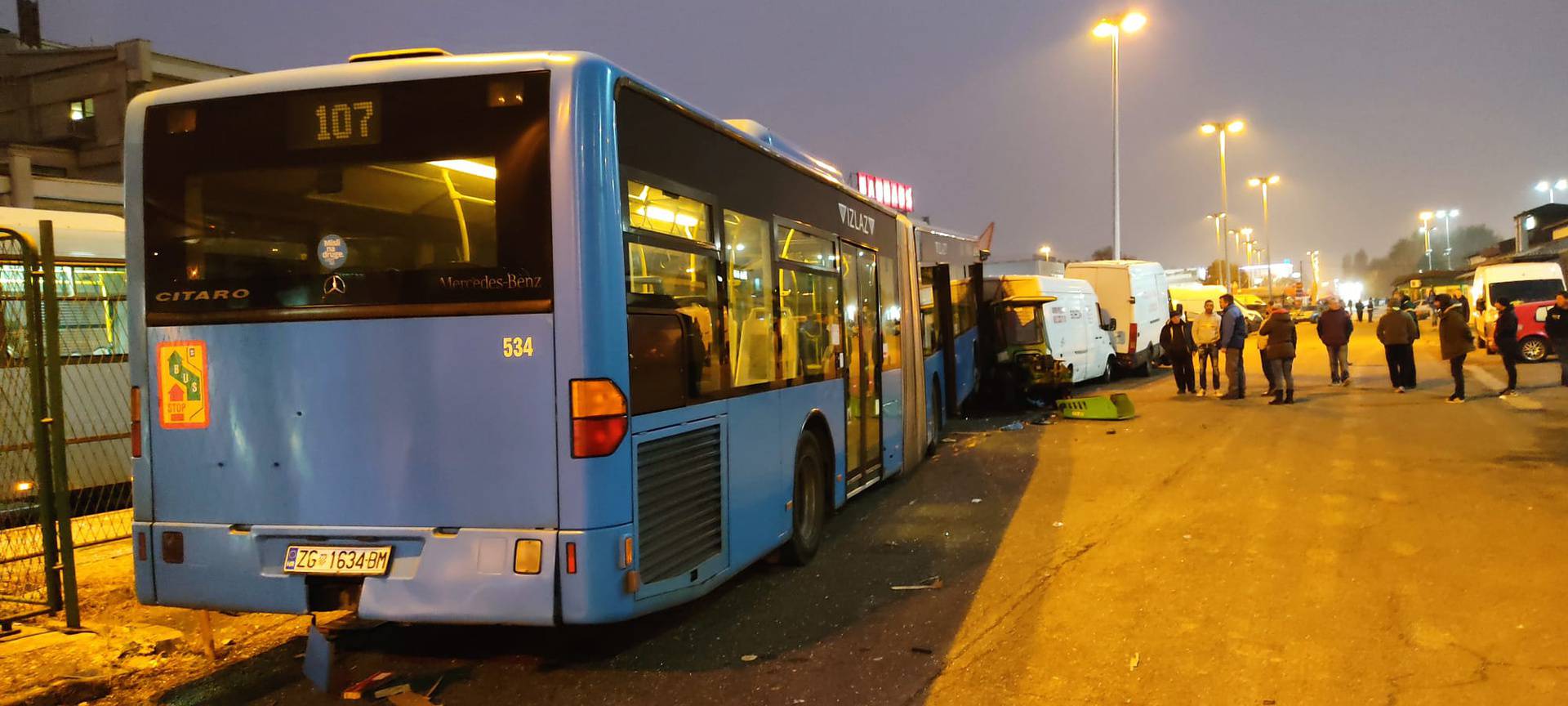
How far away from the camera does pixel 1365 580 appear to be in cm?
668

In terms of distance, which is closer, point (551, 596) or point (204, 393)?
point (551, 596)

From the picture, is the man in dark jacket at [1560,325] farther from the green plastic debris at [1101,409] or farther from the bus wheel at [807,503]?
the bus wheel at [807,503]

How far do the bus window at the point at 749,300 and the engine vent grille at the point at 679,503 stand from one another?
0.65 m

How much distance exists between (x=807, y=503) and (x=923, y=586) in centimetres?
114

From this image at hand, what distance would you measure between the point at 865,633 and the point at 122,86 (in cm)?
3854

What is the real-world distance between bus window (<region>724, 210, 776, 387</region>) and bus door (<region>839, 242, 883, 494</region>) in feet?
6.45

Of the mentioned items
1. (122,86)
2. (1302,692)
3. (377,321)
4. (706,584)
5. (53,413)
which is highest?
(122,86)

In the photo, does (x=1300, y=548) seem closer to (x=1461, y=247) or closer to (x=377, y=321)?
(x=377, y=321)

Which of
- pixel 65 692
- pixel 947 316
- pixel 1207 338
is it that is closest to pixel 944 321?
pixel 947 316

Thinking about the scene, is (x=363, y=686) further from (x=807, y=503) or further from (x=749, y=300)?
(x=807, y=503)

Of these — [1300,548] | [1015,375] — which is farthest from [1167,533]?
[1015,375]

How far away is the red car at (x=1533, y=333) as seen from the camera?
22.9 m

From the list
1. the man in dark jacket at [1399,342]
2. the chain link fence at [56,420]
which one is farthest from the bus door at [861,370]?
the man in dark jacket at [1399,342]

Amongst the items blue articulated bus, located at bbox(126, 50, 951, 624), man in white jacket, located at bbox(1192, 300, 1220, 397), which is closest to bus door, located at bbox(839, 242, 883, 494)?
blue articulated bus, located at bbox(126, 50, 951, 624)
